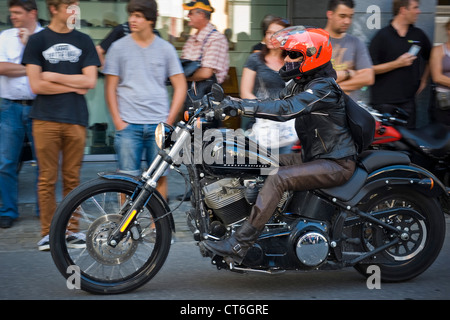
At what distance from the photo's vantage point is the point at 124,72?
6117mm

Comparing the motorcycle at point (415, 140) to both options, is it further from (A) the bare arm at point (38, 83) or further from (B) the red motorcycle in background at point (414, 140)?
(A) the bare arm at point (38, 83)

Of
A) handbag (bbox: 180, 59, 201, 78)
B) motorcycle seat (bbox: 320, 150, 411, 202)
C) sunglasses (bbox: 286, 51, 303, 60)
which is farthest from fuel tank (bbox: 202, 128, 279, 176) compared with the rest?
handbag (bbox: 180, 59, 201, 78)

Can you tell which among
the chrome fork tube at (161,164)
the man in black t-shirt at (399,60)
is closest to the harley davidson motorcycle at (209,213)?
the chrome fork tube at (161,164)

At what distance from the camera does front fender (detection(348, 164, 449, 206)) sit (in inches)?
190

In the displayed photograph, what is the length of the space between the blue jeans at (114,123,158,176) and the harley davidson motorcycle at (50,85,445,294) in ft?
4.46

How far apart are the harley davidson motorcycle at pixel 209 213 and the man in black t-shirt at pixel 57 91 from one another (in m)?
1.41

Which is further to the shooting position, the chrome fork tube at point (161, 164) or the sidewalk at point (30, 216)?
the sidewalk at point (30, 216)

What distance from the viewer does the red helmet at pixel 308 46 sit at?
463 centimetres

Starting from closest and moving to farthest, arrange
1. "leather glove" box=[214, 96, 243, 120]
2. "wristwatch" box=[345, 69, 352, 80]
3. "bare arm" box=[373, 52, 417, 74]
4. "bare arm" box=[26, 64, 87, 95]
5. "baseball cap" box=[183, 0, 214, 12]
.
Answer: "leather glove" box=[214, 96, 243, 120]
"bare arm" box=[26, 64, 87, 95]
"wristwatch" box=[345, 69, 352, 80]
"baseball cap" box=[183, 0, 214, 12]
"bare arm" box=[373, 52, 417, 74]

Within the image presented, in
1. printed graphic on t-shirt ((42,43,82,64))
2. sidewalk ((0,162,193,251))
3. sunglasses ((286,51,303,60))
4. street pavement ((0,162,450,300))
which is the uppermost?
sunglasses ((286,51,303,60))

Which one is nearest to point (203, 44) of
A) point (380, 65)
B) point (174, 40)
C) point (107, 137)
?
point (380, 65)

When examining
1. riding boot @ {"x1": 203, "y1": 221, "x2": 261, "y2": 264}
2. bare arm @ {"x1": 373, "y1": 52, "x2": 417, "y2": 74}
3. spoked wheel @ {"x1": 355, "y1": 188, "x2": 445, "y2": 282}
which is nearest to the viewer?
riding boot @ {"x1": 203, "y1": 221, "x2": 261, "y2": 264}

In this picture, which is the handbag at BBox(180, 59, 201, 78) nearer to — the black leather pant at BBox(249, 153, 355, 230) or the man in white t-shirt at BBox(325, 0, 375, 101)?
the man in white t-shirt at BBox(325, 0, 375, 101)
